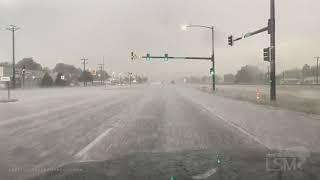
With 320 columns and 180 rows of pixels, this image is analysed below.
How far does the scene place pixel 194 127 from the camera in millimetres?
16734

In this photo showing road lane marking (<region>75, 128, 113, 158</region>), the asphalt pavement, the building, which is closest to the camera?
the asphalt pavement

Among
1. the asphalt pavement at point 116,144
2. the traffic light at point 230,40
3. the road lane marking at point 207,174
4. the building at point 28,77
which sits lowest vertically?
the asphalt pavement at point 116,144

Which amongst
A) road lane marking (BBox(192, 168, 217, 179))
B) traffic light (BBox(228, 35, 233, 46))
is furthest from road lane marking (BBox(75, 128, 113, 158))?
traffic light (BBox(228, 35, 233, 46))

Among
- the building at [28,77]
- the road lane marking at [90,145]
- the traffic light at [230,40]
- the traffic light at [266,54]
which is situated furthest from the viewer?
the building at [28,77]

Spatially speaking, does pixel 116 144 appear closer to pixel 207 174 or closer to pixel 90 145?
pixel 90 145

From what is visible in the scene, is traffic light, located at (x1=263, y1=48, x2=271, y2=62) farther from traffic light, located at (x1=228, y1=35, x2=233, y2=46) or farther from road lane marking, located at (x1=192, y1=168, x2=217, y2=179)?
road lane marking, located at (x1=192, y1=168, x2=217, y2=179)

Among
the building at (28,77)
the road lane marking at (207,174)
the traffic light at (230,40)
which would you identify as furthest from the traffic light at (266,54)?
the building at (28,77)

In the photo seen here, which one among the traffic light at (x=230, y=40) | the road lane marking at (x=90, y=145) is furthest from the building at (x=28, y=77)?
the road lane marking at (x=90, y=145)

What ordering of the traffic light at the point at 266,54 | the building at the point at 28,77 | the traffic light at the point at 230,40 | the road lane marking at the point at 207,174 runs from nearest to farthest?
A: the road lane marking at the point at 207,174 → the traffic light at the point at 266,54 → the traffic light at the point at 230,40 → the building at the point at 28,77


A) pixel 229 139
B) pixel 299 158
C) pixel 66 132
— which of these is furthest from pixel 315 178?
pixel 66 132

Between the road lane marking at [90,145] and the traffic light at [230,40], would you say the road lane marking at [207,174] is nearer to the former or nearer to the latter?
the road lane marking at [90,145]

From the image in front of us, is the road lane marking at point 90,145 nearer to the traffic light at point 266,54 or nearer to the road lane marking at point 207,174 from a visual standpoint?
the road lane marking at point 207,174

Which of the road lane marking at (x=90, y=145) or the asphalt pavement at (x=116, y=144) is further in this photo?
the road lane marking at (x=90, y=145)

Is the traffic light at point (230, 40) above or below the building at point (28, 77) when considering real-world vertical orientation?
above
